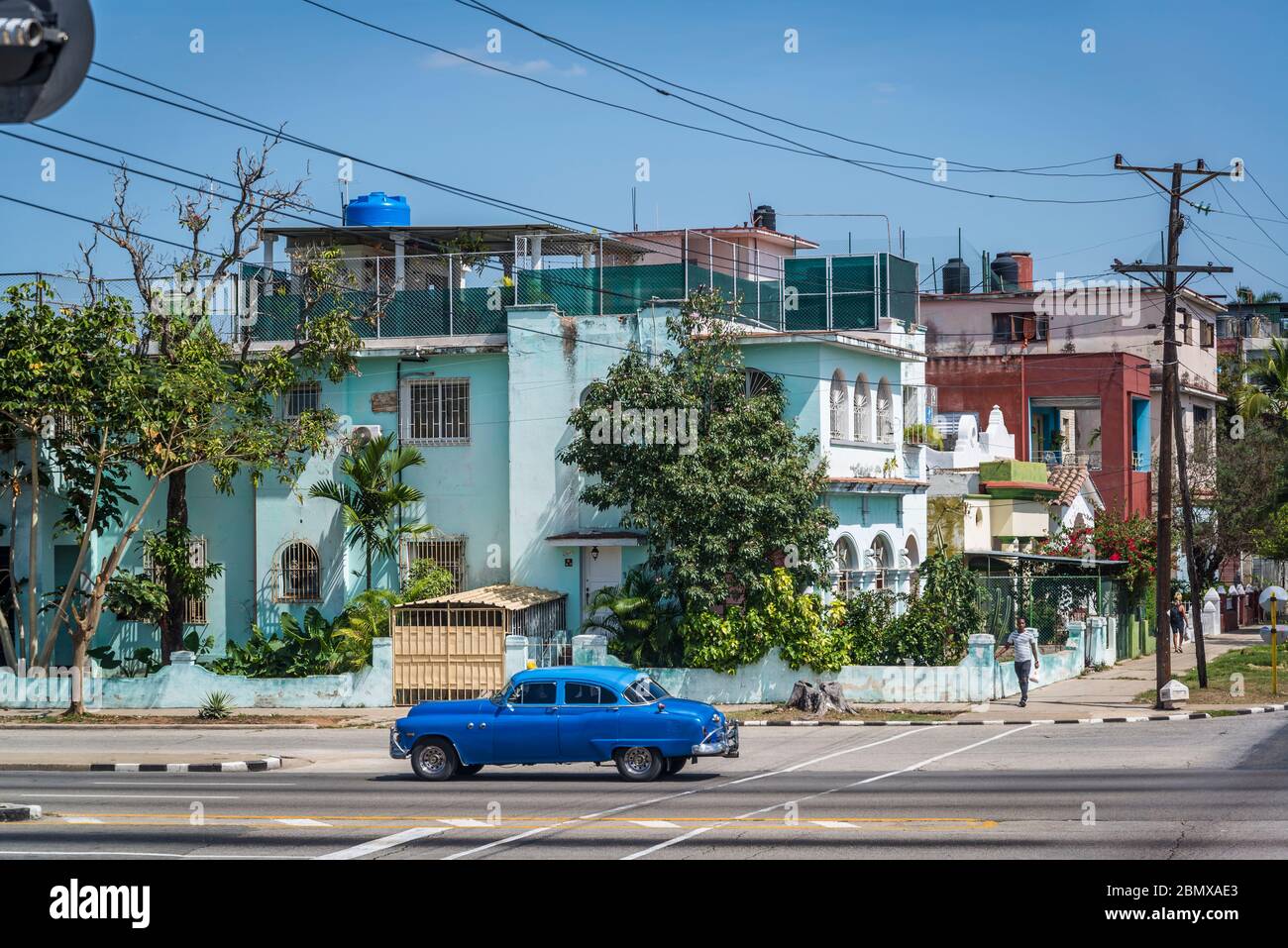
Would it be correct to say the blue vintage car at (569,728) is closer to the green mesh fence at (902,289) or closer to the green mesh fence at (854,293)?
the green mesh fence at (854,293)

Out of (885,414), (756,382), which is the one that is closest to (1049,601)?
(885,414)

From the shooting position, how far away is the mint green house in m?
37.2

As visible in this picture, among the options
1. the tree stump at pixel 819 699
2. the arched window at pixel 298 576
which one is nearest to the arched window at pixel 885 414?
the tree stump at pixel 819 699

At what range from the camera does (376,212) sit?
41125 millimetres

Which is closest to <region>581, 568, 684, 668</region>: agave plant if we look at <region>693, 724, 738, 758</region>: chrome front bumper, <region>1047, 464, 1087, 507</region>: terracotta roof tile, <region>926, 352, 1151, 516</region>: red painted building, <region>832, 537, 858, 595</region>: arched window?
<region>832, 537, 858, 595</region>: arched window

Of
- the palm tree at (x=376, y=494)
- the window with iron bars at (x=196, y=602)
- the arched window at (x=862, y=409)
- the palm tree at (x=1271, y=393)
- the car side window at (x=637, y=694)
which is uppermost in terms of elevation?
the palm tree at (x=1271, y=393)

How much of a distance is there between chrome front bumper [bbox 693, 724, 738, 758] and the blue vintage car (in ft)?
0.05

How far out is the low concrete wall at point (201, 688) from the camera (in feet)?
115

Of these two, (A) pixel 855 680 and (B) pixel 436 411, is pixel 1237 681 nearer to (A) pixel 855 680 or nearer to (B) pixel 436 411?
(A) pixel 855 680

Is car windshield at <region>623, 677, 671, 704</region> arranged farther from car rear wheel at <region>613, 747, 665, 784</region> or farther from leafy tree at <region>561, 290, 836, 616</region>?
leafy tree at <region>561, 290, 836, 616</region>

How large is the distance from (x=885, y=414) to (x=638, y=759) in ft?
66.6

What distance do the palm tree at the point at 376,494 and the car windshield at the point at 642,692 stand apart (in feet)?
52.9

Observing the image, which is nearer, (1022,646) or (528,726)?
(528,726)

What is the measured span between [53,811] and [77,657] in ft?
51.9
